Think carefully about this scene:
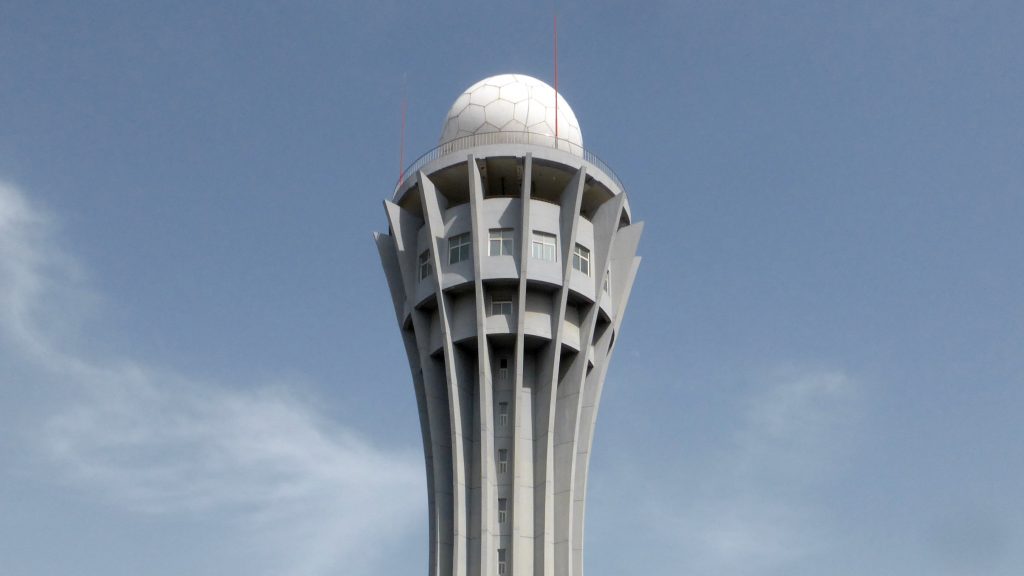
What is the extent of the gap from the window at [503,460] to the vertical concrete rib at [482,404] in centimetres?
43

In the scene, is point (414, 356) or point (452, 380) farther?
point (414, 356)

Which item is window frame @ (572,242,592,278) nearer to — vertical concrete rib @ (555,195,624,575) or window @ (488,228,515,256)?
vertical concrete rib @ (555,195,624,575)

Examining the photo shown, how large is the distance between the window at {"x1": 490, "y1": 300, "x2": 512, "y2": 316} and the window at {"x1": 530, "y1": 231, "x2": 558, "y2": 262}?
9.55 feet

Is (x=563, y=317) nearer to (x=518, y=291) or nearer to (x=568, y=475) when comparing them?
(x=518, y=291)

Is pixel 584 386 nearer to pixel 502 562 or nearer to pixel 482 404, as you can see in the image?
pixel 482 404

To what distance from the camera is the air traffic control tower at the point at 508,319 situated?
225 ft

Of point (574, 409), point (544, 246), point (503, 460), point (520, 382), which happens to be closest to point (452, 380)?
point (520, 382)

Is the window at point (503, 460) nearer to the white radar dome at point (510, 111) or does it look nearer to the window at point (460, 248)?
the window at point (460, 248)

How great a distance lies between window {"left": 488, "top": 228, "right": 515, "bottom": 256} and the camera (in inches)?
2810

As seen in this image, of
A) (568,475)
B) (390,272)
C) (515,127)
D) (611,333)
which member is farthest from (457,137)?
(568,475)

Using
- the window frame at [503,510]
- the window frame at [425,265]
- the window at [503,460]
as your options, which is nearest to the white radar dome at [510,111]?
the window frame at [425,265]

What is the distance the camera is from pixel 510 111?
75.8m

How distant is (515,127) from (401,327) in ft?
40.9

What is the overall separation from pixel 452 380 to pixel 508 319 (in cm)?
424
